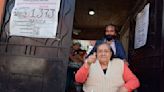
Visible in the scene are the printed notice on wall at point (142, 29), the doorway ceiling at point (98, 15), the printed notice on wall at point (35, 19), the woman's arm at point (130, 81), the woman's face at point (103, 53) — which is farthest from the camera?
the doorway ceiling at point (98, 15)

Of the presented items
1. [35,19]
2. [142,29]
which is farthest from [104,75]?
[142,29]

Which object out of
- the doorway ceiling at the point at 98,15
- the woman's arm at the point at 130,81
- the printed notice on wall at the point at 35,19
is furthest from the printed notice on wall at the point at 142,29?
the doorway ceiling at the point at 98,15

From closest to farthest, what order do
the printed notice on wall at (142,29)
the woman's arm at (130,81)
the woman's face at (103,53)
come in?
the woman's arm at (130,81) → the woman's face at (103,53) → the printed notice on wall at (142,29)

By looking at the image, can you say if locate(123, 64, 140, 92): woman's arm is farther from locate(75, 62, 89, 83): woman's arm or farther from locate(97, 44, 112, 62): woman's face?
locate(75, 62, 89, 83): woman's arm

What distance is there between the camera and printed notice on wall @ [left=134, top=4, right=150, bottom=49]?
3619mm

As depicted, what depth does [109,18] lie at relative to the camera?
848 cm

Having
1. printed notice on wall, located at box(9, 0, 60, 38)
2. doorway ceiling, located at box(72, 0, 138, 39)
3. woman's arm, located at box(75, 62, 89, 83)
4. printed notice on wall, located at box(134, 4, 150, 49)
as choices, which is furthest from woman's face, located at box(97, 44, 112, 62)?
doorway ceiling, located at box(72, 0, 138, 39)

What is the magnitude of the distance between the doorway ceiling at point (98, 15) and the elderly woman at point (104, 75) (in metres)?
3.18

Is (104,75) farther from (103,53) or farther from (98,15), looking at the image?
(98,15)

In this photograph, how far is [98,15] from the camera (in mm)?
8266

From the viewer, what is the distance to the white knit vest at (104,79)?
2.61 m

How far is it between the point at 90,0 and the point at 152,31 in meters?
3.51

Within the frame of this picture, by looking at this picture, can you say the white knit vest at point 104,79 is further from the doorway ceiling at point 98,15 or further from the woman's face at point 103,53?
the doorway ceiling at point 98,15

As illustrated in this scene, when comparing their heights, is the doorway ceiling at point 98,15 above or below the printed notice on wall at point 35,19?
above
